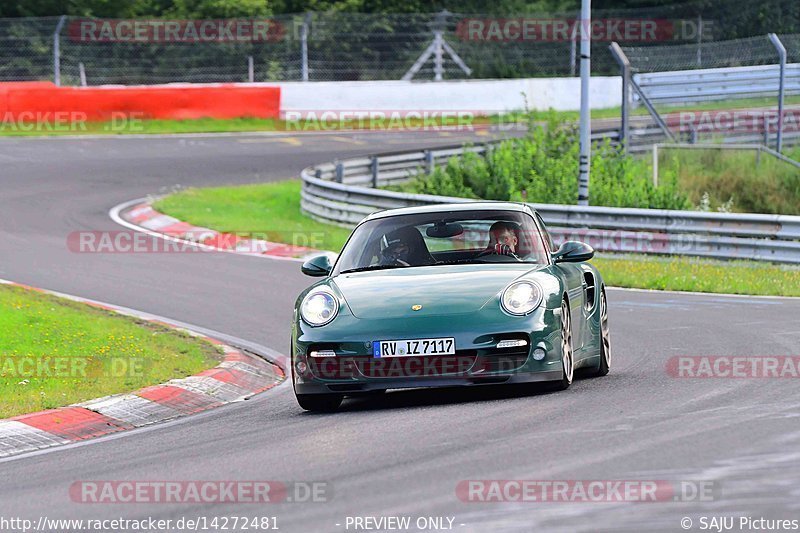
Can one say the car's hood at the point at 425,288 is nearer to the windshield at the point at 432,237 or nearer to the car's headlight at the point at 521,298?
the car's headlight at the point at 521,298

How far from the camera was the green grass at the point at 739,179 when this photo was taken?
27266 millimetres

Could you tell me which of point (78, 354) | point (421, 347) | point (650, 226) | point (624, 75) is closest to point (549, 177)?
point (624, 75)

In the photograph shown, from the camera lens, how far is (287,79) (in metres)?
38.6

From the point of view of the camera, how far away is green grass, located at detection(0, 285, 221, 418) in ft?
33.2

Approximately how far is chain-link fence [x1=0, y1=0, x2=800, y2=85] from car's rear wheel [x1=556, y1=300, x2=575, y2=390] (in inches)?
1108

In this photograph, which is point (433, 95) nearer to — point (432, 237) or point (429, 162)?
point (429, 162)

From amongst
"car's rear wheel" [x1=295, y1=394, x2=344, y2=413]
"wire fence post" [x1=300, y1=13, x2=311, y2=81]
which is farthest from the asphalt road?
"wire fence post" [x1=300, y1=13, x2=311, y2=81]

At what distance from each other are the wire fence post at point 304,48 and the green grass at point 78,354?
23.6 meters

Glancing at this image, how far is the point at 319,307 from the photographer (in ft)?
29.8

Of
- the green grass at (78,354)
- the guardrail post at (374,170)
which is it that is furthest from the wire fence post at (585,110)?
the green grass at (78,354)

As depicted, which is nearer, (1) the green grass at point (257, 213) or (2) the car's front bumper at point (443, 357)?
(2) the car's front bumper at point (443, 357)

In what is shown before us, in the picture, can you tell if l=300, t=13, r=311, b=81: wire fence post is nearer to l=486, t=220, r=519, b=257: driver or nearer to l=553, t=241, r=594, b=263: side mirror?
l=486, t=220, r=519, b=257: driver

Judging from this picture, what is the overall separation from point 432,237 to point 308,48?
95.3ft

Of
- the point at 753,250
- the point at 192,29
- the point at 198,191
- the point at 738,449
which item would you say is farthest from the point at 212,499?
the point at 192,29
